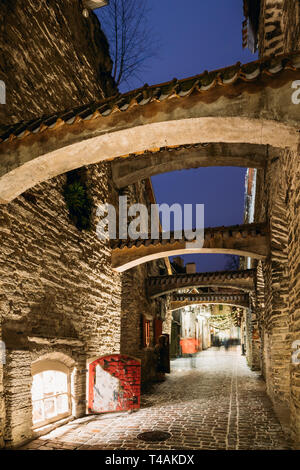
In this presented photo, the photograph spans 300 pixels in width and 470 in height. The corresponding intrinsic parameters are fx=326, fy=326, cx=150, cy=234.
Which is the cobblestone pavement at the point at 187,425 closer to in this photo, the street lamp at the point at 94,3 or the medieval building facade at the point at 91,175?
the medieval building facade at the point at 91,175

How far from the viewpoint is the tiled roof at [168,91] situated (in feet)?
11.5

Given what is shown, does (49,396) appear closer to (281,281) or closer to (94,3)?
(281,281)

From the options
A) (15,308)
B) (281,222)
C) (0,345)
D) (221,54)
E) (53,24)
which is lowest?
(0,345)

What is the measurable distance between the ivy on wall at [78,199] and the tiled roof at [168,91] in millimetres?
2408

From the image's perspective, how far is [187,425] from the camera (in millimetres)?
6207

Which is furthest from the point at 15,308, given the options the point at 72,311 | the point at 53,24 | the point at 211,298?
the point at 211,298

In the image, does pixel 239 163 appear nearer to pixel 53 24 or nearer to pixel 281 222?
pixel 281 222

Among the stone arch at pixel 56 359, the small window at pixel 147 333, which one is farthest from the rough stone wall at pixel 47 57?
the small window at pixel 147 333

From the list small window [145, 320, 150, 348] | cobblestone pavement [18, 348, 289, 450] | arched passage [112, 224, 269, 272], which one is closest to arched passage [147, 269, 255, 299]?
small window [145, 320, 150, 348]

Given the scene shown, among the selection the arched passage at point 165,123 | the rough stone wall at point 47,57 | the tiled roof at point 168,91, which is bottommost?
the arched passage at point 165,123

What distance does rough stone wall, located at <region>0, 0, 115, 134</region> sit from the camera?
5652 millimetres

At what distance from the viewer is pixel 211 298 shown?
18.0 m

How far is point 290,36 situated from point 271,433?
6.46m

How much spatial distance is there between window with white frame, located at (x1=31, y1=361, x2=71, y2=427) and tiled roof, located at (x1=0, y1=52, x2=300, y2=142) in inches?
158
